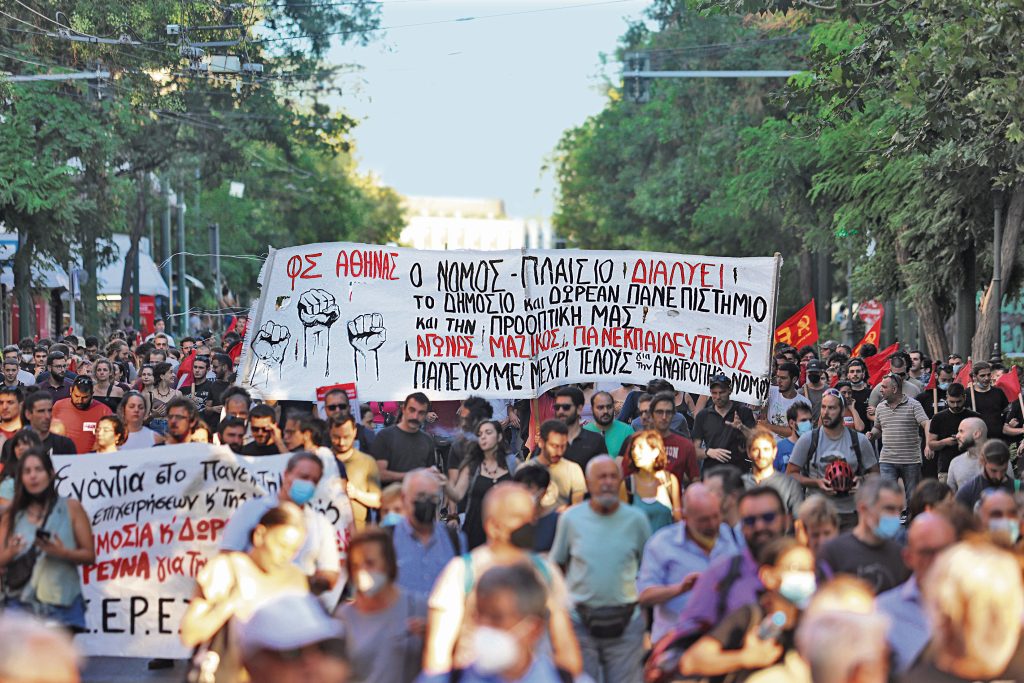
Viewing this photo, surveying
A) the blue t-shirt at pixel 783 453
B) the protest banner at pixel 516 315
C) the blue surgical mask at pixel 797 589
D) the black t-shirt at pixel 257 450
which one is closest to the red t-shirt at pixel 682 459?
the blue t-shirt at pixel 783 453

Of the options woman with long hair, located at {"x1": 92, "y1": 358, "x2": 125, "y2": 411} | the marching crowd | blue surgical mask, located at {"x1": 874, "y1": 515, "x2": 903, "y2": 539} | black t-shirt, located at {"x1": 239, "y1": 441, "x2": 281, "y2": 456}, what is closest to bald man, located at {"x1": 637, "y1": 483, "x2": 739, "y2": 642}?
the marching crowd

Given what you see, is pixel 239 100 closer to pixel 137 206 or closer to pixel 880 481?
pixel 137 206

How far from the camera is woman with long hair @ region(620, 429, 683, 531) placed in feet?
32.7

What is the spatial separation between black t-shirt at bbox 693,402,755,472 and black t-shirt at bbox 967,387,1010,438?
289 cm

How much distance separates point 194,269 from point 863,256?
135ft

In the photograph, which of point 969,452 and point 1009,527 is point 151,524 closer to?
point 1009,527

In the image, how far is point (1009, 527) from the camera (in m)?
7.97

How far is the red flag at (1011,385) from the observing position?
17.9 m

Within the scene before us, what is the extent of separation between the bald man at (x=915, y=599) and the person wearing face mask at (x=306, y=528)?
8.51ft

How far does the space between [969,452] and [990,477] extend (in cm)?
138

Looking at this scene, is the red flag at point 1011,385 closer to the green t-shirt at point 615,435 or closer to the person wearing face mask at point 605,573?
the green t-shirt at point 615,435

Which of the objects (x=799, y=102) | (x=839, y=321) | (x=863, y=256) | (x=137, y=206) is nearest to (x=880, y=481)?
(x=799, y=102)

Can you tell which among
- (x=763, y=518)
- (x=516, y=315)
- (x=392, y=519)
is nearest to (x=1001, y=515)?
(x=763, y=518)

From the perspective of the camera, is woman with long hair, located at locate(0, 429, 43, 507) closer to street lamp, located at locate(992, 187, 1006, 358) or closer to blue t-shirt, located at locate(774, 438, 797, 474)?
blue t-shirt, located at locate(774, 438, 797, 474)
